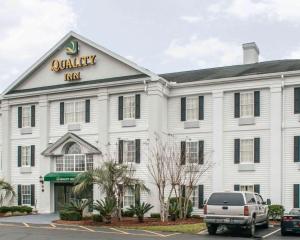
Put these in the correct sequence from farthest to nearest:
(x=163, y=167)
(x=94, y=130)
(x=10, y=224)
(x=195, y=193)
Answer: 1. (x=94, y=130)
2. (x=195, y=193)
3. (x=163, y=167)
4. (x=10, y=224)

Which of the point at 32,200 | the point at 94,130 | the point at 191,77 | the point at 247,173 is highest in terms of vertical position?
the point at 191,77

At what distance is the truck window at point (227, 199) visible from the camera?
22.6 m

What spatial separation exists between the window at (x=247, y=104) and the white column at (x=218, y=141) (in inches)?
52.2

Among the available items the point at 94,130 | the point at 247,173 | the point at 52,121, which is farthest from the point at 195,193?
the point at 52,121

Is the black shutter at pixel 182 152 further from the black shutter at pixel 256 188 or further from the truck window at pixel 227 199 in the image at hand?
the truck window at pixel 227 199

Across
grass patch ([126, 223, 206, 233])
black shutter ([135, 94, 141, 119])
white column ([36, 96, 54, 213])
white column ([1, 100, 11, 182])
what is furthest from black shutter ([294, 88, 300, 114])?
white column ([1, 100, 11, 182])

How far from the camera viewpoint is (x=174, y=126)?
35438 millimetres

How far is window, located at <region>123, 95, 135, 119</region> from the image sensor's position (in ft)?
116

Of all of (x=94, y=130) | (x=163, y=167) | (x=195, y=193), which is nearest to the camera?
(x=163, y=167)

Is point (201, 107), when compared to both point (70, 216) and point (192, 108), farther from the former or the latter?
point (70, 216)

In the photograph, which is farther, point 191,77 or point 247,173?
point 191,77

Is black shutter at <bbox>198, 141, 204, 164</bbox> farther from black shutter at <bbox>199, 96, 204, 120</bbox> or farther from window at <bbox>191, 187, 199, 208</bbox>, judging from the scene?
window at <bbox>191, 187, 199, 208</bbox>

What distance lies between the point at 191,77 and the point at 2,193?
1621 cm

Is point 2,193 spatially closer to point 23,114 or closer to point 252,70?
point 23,114
